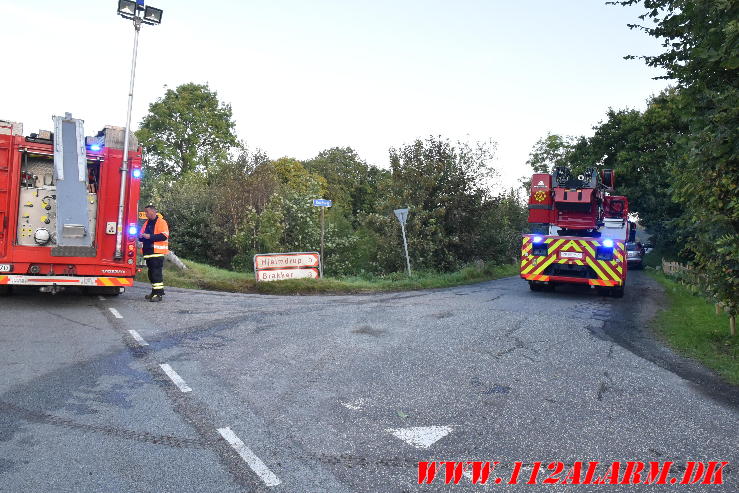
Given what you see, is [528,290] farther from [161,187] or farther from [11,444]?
[161,187]

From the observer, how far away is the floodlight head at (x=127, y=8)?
11822 millimetres

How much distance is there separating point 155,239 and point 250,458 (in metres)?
8.07

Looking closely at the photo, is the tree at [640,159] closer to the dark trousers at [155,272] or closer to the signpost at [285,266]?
the signpost at [285,266]

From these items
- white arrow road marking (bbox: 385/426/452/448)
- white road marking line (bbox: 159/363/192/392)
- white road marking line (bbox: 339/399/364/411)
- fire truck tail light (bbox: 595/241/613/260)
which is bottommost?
white road marking line (bbox: 159/363/192/392)

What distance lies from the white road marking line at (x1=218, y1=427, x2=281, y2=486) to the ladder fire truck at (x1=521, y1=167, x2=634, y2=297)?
11.9m

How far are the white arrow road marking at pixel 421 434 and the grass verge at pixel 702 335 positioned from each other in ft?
13.2

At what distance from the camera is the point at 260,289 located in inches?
585

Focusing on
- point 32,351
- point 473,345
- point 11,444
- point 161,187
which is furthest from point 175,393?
point 161,187

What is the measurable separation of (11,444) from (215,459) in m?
1.48

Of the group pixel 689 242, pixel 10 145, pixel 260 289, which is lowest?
pixel 260 289

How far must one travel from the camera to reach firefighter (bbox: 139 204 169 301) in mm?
11133

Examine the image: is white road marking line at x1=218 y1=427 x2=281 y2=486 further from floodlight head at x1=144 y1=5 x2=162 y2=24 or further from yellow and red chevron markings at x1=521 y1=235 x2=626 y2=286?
yellow and red chevron markings at x1=521 y1=235 x2=626 y2=286

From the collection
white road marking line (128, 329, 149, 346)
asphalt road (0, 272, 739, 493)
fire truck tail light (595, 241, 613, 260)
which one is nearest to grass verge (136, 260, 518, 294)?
fire truck tail light (595, 241, 613, 260)

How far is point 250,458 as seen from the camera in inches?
153
